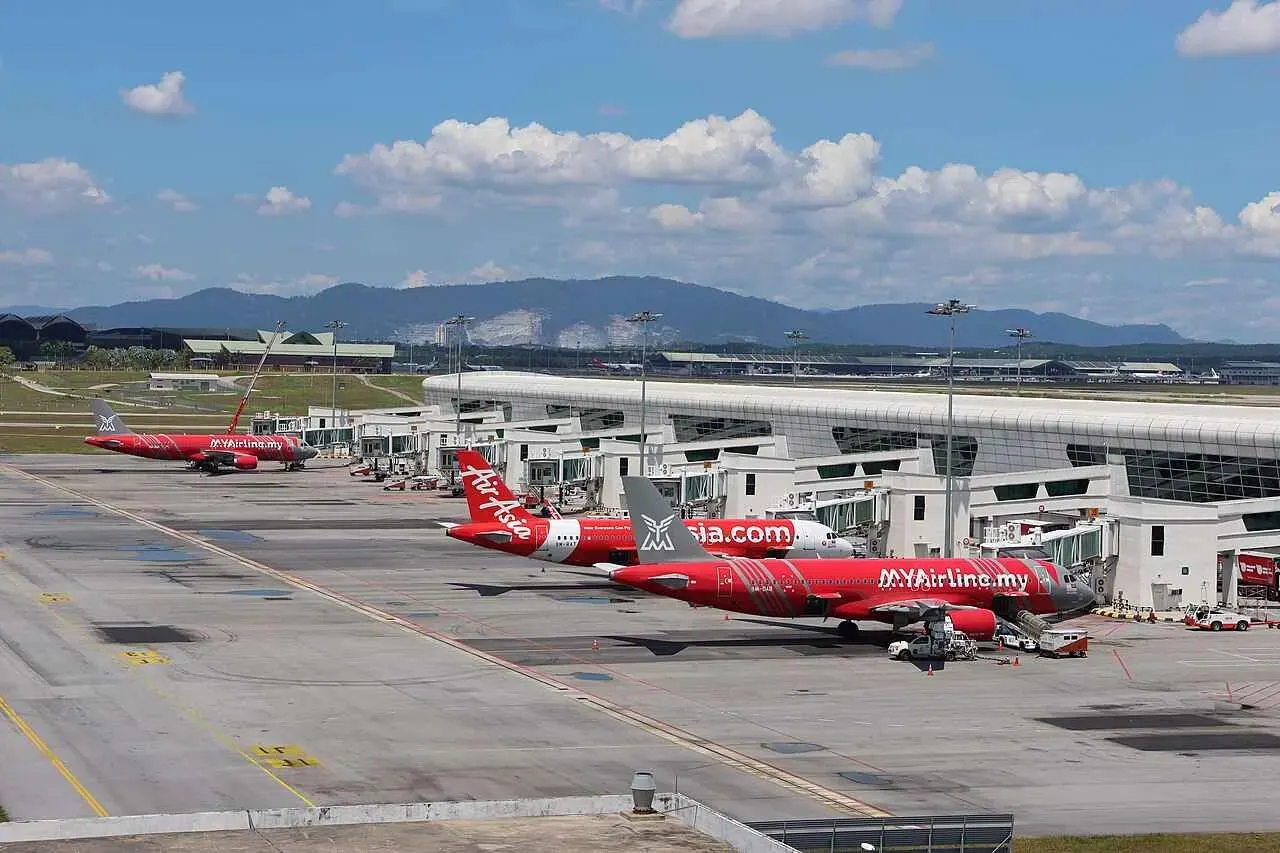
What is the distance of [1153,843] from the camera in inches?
1558

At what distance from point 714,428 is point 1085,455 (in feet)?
172

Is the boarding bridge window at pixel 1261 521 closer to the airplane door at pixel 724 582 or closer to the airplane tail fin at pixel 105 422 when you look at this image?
the airplane door at pixel 724 582

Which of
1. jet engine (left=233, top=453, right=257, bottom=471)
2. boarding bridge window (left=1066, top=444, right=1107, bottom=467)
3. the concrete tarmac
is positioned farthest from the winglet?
boarding bridge window (left=1066, top=444, right=1107, bottom=467)

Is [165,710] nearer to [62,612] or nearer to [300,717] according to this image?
[300,717]

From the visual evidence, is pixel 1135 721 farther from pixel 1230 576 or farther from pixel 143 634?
pixel 143 634

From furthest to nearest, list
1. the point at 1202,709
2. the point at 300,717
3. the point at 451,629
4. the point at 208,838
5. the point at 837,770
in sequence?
the point at 451,629, the point at 1202,709, the point at 300,717, the point at 837,770, the point at 208,838

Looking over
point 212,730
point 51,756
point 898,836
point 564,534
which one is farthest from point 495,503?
point 898,836

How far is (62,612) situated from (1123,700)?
46900mm

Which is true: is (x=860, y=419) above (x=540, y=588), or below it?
above

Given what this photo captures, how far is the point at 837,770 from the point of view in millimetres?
46906

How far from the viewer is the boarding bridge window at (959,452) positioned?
12336 centimetres

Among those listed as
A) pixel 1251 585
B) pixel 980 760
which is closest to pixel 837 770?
pixel 980 760

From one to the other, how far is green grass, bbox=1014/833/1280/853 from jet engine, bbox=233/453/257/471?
453ft

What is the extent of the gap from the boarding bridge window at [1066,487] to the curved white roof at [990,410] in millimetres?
6539
